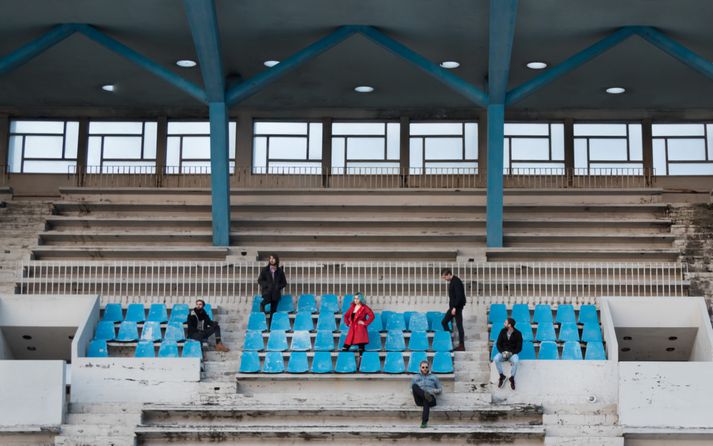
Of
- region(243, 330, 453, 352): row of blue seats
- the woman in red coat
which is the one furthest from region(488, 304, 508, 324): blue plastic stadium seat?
the woman in red coat

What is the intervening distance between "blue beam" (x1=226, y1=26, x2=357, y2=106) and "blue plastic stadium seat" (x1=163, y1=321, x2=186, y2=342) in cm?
559

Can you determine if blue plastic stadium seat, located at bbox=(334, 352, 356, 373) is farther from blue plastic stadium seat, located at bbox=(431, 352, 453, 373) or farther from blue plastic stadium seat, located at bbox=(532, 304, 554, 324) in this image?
blue plastic stadium seat, located at bbox=(532, 304, 554, 324)

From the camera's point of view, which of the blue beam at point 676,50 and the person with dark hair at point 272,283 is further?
the blue beam at point 676,50

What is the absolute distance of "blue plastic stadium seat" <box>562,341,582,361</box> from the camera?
22219 millimetres

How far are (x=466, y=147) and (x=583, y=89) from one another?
10.6 feet

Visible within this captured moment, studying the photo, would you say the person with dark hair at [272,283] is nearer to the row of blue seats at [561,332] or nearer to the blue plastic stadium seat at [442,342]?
the blue plastic stadium seat at [442,342]

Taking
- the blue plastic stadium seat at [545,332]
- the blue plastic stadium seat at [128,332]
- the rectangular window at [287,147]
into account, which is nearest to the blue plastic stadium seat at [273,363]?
the blue plastic stadium seat at [128,332]

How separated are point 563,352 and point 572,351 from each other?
6.3 inches

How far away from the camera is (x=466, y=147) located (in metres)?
31.2

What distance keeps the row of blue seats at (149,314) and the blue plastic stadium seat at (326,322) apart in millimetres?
2174

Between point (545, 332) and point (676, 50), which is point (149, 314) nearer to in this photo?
point (545, 332)

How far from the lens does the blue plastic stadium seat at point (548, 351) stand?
22.1 meters

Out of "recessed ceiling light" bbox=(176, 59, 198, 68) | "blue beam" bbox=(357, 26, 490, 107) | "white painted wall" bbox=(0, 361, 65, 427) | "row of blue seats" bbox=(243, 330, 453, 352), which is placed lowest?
"white painted wall" bbox=(0, 361, 65, 427)

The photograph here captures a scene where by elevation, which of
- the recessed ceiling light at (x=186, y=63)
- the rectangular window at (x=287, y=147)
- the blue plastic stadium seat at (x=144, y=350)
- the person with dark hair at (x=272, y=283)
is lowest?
the blue plastic stadium seat at (x=144, y=350)
